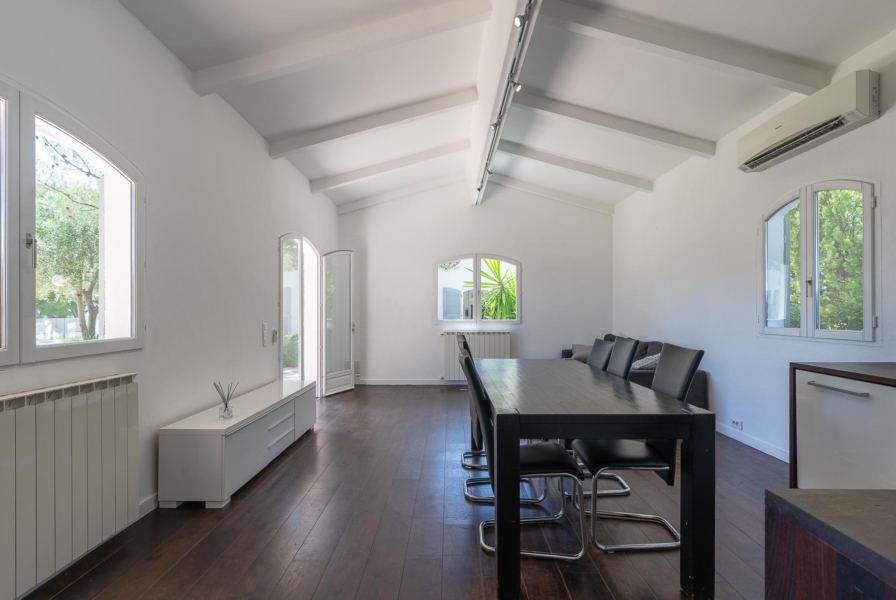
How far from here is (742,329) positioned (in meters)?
4.25

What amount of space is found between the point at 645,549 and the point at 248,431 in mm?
2510

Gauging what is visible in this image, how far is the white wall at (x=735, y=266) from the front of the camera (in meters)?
2.91

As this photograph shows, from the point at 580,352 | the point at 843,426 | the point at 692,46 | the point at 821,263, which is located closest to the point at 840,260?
the point at 821,263

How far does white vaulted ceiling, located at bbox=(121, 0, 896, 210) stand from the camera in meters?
2.89

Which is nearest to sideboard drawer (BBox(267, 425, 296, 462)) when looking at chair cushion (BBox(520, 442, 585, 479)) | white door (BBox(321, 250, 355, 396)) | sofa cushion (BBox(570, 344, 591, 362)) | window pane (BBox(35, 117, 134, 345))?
window pane (BBox(35, 117, 134, 345))

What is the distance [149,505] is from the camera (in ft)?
9.02

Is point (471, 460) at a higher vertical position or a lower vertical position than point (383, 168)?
lower

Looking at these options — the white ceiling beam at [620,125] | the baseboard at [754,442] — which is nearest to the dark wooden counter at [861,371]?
the baseboard at [754,442]

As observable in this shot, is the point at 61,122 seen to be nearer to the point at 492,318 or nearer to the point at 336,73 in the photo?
the point at 336,73

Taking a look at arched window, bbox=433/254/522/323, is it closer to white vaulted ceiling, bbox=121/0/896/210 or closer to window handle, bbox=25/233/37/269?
white vaulted ceiling, bbox=121/0/896/210

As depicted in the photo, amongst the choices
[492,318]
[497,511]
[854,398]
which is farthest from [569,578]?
[492,318]

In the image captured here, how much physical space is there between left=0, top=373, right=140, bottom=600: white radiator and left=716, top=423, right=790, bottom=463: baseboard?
453cm

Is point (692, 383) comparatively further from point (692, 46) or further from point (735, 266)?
point (692, 46)

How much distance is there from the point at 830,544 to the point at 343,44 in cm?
354
